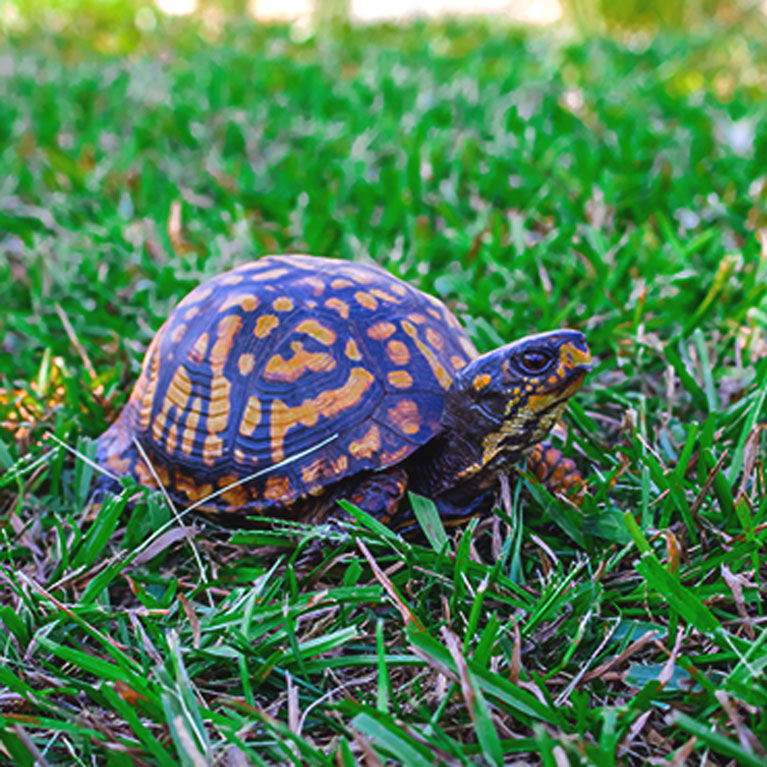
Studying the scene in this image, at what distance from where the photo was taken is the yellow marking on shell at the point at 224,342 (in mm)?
1824

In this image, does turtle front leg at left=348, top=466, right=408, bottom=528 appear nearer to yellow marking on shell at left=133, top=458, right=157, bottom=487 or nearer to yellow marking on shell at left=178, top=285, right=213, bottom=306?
yellow marking on shell at left=133, top=458, right=157, bottom=487

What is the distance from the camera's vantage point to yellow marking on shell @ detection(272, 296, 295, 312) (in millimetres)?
1813

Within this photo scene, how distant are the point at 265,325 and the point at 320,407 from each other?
0.26 meters

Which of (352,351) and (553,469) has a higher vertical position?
(352,351)

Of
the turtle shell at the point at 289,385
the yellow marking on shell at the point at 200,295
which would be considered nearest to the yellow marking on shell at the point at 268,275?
the turtle shell at the point at 289,385

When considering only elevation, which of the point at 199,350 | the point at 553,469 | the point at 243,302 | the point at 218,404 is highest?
the point at 243,302

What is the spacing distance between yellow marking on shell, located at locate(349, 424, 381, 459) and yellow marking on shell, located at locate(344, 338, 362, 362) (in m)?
0.18

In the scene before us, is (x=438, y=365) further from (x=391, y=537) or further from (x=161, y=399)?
(x=161, y=399)

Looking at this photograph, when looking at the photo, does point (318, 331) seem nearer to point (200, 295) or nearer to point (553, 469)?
point (200, 295)

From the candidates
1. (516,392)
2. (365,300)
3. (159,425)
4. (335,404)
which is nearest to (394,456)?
(335,404)

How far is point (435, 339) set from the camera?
1.85m

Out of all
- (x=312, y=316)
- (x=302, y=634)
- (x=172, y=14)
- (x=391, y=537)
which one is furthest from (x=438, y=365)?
(x=172, y=14)

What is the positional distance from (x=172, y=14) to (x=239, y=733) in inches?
312

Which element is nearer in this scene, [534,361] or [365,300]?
[534,361]
